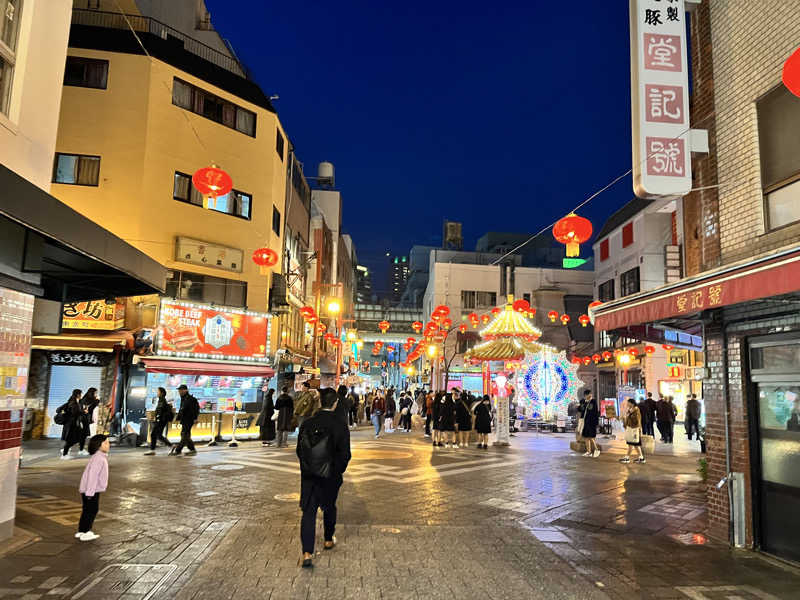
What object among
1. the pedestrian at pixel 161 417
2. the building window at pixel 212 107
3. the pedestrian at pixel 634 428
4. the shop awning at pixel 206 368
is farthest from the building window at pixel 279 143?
the pedestrian at pixel 634 428

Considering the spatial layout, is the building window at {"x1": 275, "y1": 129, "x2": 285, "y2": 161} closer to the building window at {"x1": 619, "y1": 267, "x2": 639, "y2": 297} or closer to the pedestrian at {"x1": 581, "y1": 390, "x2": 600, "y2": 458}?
the pedestrian at {"x1": 581, "y1": 390, "x2": 600, "y2": 458}

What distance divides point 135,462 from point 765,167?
551 inches

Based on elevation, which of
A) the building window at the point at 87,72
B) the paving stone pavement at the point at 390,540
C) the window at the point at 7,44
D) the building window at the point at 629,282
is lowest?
the paving stone pavement at the point at 390,540

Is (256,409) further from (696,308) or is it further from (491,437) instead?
(696,308)

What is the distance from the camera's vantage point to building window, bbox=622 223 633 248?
35.6 metres

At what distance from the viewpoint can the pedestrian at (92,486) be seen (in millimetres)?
6907

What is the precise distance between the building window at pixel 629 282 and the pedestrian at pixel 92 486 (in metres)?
32.3

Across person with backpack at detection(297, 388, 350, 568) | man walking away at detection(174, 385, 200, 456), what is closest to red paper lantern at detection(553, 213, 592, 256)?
person with backpack at detection(297, 388, 350, 568)

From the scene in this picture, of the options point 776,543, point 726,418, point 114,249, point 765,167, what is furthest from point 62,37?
point 776,543

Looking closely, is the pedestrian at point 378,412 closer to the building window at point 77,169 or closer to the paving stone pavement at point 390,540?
the paving stone pavement at point 390,540

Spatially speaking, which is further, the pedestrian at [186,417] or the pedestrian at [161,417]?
the pedestrian at [161,417]

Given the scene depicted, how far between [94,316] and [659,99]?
16552 mm

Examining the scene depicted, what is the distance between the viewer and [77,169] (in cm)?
1948

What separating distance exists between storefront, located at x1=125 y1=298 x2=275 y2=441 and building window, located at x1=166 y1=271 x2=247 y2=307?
1250 mm
